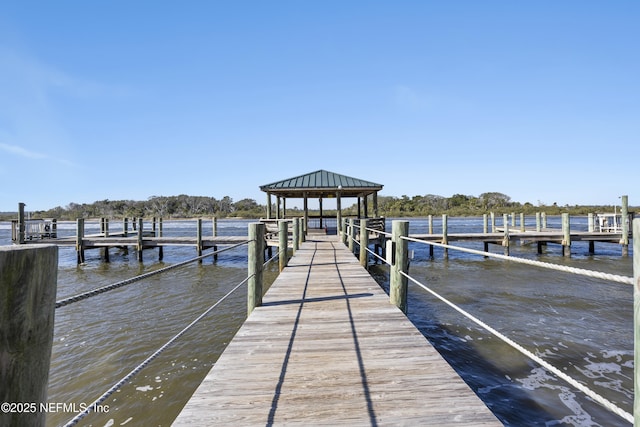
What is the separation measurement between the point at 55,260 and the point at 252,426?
4.71 feet

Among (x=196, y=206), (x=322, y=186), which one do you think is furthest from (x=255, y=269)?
(x=196, y=206)

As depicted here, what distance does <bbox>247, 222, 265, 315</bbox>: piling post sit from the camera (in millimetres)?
4379

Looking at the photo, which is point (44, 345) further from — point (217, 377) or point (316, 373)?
point (316, 373)

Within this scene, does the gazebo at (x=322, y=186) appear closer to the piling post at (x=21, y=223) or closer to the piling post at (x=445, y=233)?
the piling post at (x=445, y=233)

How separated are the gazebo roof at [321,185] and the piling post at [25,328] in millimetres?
14585

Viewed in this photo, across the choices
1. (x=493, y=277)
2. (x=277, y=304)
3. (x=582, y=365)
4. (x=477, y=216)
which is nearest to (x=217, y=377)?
(x=277, y=304)

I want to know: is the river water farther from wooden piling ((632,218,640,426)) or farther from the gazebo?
the gazebo

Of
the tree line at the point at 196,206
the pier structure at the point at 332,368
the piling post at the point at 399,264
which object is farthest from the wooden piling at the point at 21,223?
the tree line at the point at 196,206

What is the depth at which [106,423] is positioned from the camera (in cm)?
364

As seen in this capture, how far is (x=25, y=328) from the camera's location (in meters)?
0.99

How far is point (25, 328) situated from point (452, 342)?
5.99m

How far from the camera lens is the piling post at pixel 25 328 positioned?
3.07ft

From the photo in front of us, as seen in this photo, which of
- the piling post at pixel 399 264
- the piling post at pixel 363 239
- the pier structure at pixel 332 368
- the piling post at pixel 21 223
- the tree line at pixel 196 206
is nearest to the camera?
the pier structure at pixel 332 368

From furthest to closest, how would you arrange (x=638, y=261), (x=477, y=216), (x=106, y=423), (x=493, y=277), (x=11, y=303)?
(x=477, y=216), (x=493, y=277), (x=106, y=423), (x=638, y=261), (x=11, y=303)
